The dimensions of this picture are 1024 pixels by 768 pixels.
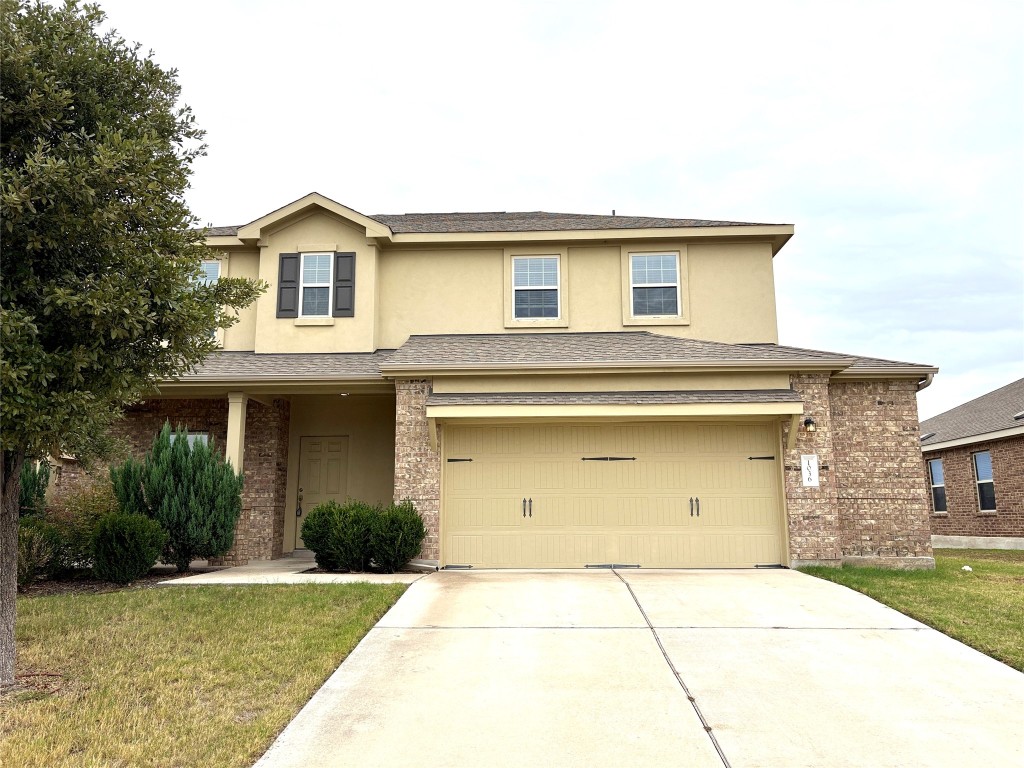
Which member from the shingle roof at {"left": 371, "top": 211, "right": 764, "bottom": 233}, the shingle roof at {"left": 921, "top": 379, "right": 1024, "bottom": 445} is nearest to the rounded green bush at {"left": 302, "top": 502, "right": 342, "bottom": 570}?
the shingle roof at {"left": 371, "top": 211, "right": 764, "bottom": 233}

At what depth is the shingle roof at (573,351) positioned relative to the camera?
1094 cm

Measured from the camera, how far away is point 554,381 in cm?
1108

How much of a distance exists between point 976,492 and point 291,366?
18.6 m

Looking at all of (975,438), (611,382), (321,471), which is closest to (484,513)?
(611,382)

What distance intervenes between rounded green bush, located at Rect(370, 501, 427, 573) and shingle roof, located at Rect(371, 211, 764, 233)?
632cm

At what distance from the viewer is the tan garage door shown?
10.8 m

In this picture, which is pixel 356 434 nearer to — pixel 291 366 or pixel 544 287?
pixel 291 366

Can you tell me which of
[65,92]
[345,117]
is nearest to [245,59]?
[345,117]

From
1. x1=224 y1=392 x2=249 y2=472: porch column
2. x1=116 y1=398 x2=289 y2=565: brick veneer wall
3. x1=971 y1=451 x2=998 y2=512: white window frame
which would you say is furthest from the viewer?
x1=971 y1=451 x2=998 y2=512: white window frame

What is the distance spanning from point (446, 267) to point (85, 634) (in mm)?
9085

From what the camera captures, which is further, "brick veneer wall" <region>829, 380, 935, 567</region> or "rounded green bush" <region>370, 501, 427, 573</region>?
"brick veneer wall" <region>829, 380, 935, 567</region>

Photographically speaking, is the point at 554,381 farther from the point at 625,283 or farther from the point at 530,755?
the point at 530,755

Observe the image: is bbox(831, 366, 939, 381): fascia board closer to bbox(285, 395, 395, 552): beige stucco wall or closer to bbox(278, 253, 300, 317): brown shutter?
bbox(285, 395, 395, 552): beige stucco wall

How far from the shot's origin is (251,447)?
12680mm
